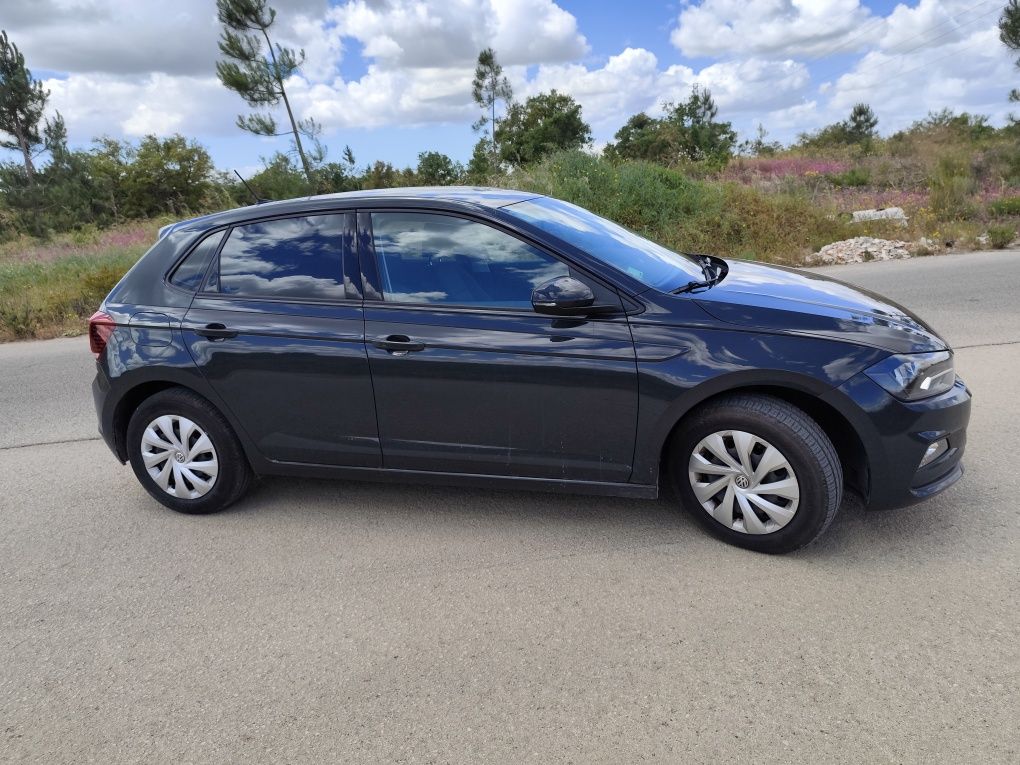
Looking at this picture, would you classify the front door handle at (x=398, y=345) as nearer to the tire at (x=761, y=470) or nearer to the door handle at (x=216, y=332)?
the door handle at (x=216, y=332)

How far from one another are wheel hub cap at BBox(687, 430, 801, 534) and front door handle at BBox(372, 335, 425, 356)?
1.36 m

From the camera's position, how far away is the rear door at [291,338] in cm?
392

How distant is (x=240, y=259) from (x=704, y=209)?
1176cm

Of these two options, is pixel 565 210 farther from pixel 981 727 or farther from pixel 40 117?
pixel 40 117

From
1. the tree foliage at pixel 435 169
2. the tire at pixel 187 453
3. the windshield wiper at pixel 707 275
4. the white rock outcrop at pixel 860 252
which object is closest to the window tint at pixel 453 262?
the windshield wiper at pixel 707 275

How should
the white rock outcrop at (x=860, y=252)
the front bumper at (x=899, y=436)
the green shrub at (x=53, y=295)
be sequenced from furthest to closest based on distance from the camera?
the white rock outcrop at (x=860, y=252) < the green shrub at (x=53, y=295) < the front bumper at (x=899, y=436)

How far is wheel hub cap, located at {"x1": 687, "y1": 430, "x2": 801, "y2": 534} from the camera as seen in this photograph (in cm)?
337

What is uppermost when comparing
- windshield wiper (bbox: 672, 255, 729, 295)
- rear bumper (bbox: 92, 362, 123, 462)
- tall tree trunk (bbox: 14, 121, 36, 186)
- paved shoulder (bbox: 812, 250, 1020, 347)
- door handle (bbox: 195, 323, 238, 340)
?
tall tree trunk (bbox: 14, 121, 36, 186)

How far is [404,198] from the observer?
3.99m

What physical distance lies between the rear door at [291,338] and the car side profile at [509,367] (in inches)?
0.5

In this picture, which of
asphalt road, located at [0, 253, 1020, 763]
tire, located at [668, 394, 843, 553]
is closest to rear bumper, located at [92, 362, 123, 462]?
asphalt road, located at [0, 253, 1020, 763]

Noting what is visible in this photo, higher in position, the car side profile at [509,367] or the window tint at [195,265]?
the window tint at [195,265]

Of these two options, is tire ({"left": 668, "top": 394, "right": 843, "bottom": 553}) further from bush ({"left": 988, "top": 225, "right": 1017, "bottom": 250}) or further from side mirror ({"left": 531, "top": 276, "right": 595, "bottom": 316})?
bush ({"left": 988, "top": 225, "right": 1017, "bottom": 250})

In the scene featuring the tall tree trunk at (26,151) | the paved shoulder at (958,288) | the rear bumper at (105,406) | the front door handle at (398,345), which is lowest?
the paved shoulder at (958,288)
